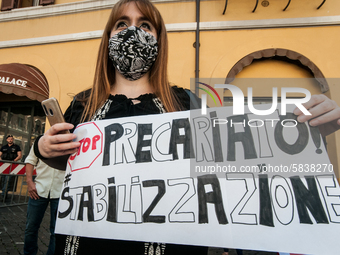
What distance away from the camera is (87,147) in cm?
107

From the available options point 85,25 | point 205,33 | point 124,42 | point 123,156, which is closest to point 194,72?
point 205,33

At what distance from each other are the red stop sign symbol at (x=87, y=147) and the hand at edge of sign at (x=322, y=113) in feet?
3.00

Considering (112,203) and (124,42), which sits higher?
(124,42)

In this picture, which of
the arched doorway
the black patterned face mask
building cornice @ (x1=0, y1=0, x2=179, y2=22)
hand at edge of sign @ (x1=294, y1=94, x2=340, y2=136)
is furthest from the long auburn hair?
building cornice @ (x1=0, y1=0, x2=179, y2=22)

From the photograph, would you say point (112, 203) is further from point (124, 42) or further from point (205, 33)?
point (205, 33)

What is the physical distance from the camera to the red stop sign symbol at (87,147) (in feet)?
3.45

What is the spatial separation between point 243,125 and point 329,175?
40cm

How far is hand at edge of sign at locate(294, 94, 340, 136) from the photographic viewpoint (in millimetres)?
953

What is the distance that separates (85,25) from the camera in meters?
6.24

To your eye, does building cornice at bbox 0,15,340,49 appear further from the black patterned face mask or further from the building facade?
the black patterned face mask

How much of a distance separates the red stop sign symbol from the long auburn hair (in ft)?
0.28

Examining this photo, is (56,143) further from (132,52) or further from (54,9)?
(54,9)

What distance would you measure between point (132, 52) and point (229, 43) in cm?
479

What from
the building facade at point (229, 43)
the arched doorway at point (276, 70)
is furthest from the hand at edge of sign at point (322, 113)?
the arched doorway at point (276, 70)
